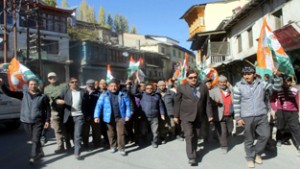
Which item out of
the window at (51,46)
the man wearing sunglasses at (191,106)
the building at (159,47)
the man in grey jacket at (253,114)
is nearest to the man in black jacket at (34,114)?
the man wearing sunglasses at (191,106)

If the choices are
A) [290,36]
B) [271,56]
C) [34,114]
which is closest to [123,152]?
[34,114]

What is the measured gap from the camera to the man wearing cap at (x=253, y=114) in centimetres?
575

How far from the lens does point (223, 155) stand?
22.0 ft

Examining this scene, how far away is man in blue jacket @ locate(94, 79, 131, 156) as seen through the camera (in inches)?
273

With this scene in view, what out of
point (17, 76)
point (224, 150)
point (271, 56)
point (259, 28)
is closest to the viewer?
point (224, 150)

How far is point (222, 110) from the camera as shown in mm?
7184

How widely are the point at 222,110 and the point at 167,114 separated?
5.92ft

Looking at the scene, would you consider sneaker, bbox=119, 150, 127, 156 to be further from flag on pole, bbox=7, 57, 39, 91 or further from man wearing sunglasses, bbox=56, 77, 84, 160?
flag on pole, bbox=7, 57, 39, 91

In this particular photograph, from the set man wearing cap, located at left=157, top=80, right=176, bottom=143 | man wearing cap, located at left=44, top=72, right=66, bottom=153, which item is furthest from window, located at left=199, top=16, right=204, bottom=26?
man wearing cap, located at left=44, top=72, right=66, bottom=153

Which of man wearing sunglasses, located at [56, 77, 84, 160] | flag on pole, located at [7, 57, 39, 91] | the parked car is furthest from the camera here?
flag on pole, located at [7, 57, 39, 91]

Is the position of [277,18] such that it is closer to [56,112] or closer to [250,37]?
[250,37]

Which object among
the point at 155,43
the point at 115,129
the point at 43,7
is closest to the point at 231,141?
the point at 115,129

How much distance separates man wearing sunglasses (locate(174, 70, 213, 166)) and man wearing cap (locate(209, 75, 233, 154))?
0.80 meters

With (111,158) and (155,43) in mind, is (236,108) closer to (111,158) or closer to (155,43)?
(111,158)
